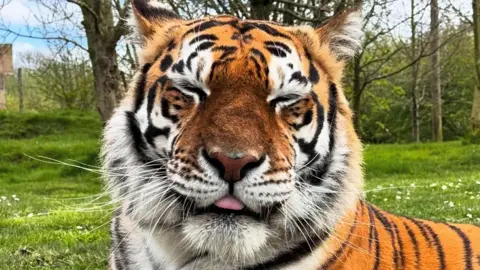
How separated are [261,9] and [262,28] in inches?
264

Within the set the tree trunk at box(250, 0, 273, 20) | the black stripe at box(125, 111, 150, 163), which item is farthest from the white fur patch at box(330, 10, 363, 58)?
the tree trunk at box(250, 0, 273, 20)

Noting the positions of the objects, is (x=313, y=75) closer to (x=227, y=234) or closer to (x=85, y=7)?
(x=227, y=234)

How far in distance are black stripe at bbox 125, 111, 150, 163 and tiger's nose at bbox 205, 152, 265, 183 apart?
49 cm

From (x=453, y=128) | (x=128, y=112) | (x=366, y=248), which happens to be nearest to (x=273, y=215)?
(x=366, y=248)

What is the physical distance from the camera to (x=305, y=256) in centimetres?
213

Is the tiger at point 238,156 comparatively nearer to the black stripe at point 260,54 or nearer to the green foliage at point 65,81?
the black stripe at point 260,54

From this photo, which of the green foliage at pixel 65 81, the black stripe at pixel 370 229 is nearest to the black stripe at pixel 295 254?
the black stripe at pixel 370 229

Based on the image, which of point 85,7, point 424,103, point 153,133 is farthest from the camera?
point 424,103

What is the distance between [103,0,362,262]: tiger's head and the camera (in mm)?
1890

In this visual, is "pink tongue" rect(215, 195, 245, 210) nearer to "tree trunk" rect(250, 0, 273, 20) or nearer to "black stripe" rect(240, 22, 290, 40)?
"black stripe" rect(240, 22, 290, 40)

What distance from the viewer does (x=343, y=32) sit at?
2672mm

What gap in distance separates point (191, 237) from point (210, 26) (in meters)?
0.86

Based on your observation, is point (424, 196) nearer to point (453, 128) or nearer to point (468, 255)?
point (468, 255)

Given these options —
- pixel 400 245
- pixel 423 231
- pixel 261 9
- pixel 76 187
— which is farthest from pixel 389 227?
pixel 76 187
